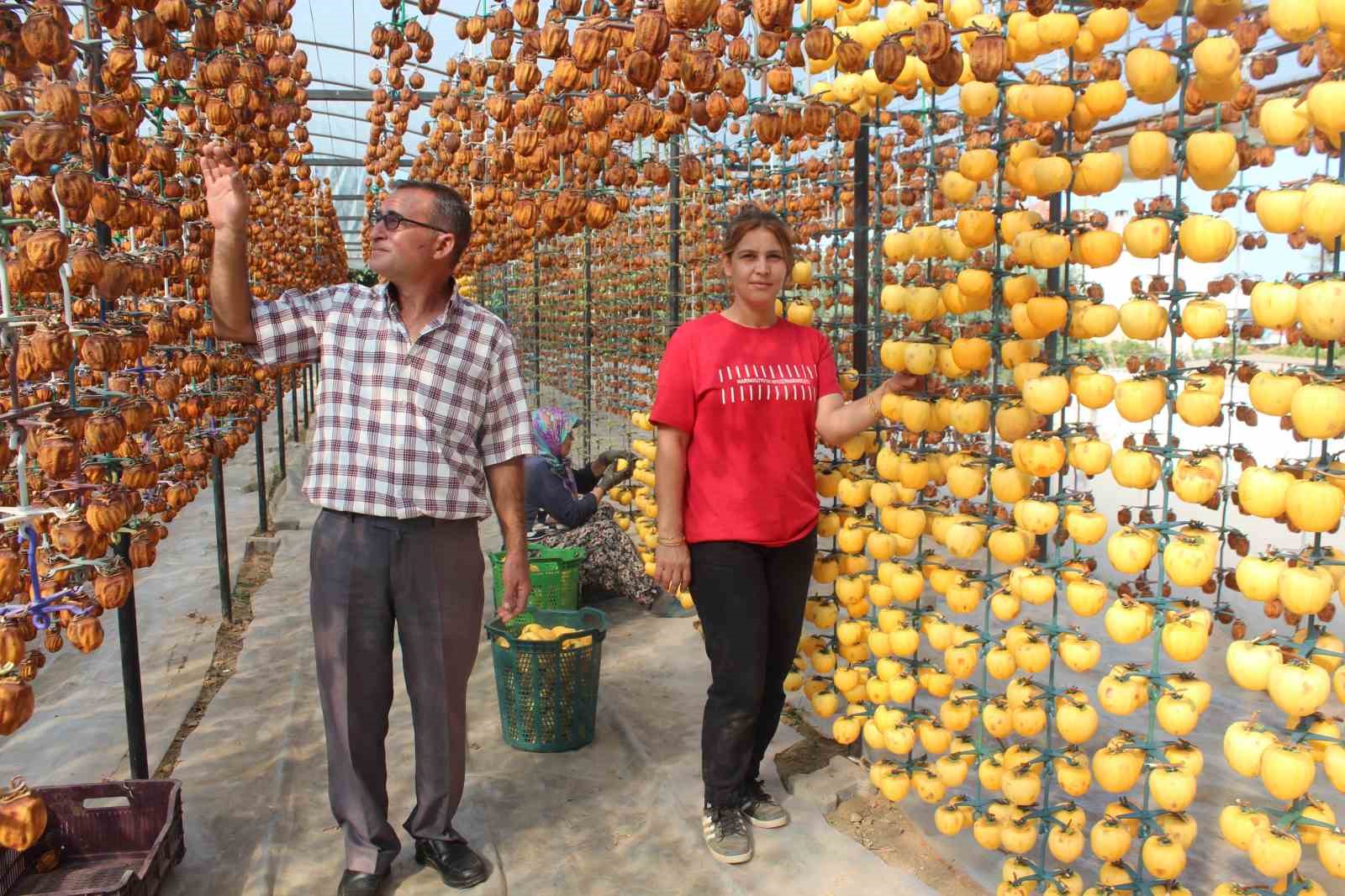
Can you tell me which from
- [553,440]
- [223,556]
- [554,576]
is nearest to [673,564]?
[554,576]

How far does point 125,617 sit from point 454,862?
1373mm

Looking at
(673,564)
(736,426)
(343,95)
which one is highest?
(343,95)

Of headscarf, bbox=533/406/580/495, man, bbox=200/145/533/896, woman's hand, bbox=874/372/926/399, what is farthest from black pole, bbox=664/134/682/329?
man, bbox=200/145/533/896

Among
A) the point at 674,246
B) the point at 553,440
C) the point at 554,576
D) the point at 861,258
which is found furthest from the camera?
the point at 674,246

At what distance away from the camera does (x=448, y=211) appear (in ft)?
8.88

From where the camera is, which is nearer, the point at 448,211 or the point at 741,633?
the point at 448,211

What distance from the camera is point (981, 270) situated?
273 centimetres

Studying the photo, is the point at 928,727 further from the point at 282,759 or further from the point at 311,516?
the point at 311,516

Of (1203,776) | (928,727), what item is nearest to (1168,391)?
(928,727)

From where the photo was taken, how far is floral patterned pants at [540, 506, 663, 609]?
566 centimetres

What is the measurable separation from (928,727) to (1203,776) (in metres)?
1.36

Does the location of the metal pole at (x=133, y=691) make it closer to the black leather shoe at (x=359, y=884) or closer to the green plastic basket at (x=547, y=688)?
the black leather shoe at (x=359, y=884)

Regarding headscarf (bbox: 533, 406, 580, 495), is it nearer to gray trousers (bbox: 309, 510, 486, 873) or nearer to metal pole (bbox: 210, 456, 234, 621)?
metal pole (bbox: 210, 456, 234, 621)

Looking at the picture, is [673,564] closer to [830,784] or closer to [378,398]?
[378,398]
